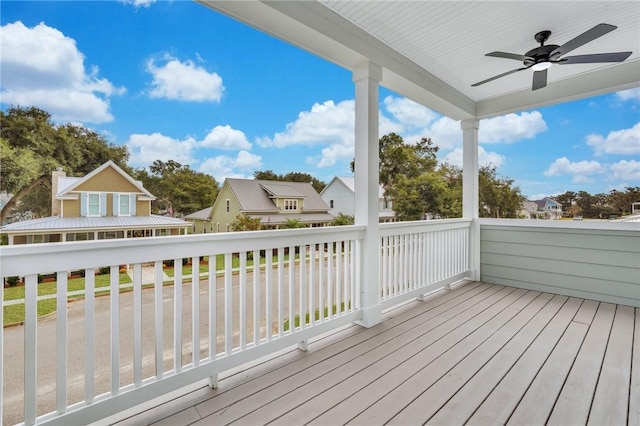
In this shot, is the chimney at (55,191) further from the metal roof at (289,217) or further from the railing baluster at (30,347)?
the metal roof at (289,217)

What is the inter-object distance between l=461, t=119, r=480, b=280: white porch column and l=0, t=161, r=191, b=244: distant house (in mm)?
3954

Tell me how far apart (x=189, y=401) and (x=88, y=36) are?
6.42 feet

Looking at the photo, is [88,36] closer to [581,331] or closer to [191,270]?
[191,270]

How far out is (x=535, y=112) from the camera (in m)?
3.87

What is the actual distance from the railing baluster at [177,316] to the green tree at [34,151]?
25.1 inches

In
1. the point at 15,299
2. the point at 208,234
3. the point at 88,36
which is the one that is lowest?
the point at 15,299

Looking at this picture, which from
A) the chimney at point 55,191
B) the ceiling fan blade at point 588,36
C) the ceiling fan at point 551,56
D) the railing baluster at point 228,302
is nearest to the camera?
the chimney at point 55,191

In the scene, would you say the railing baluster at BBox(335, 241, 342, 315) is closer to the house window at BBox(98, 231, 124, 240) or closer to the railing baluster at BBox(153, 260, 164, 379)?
the railing baluster at BBox(153, 260, 164, 379)

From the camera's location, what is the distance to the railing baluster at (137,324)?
5.09ft

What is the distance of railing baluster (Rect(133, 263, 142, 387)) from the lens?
155cm

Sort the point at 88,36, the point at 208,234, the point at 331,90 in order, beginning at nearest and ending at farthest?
the point at 88,36
the point at 208,234
the point at 331,90

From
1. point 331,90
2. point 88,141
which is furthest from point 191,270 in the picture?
point 331,90

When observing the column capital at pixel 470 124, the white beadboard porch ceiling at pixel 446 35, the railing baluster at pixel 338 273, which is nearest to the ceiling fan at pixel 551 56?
the white beadboard porch ceiling at pixel 446 35

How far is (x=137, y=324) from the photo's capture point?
155 centimetres
